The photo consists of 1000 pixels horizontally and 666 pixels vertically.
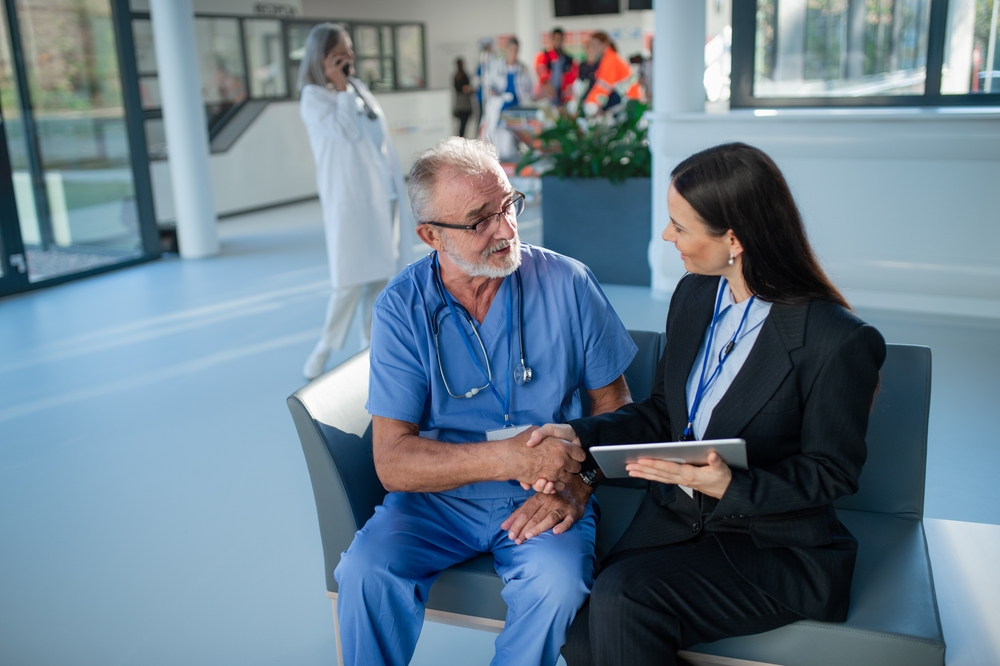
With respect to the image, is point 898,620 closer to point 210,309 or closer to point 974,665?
point 974,665

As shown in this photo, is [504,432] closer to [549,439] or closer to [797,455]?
[549,439]

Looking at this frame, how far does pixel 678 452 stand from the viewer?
1.43m

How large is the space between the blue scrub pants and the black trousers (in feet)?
0.31

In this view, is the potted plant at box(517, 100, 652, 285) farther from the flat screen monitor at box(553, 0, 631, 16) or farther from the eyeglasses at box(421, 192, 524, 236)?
the flat screen monitor at box(553, 0, 631, 16)

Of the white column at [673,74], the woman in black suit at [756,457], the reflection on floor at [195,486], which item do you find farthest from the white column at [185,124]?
the woman in black suit at [756,457]

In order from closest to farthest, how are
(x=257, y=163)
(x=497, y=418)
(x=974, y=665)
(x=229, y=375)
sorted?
(x=974, y=665), (x=497, y=418), (x=229, y=375), (x=257, y=163)

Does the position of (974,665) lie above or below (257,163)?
below

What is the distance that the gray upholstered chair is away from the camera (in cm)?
154

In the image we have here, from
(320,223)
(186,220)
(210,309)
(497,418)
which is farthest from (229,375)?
(320,223)

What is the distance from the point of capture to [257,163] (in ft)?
29.5

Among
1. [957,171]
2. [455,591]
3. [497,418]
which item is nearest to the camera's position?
[455,591]

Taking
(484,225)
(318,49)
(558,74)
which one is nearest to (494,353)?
(484,225)

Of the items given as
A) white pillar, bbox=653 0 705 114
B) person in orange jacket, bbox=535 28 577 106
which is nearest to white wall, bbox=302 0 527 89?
person in orange jacket, bbox=535 28 577 106

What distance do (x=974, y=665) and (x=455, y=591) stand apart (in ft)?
3.15
